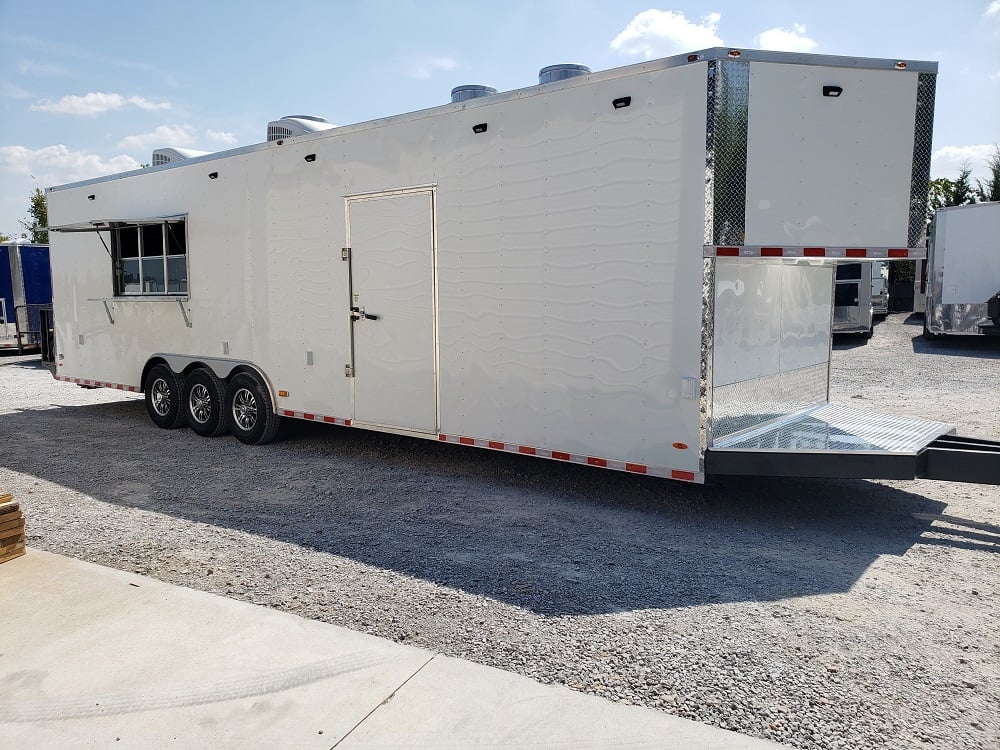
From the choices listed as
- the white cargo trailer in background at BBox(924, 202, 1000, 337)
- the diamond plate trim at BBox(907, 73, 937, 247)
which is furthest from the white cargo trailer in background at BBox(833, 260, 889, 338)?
the diamond plate trim at BBox(907, 73, 937, 247)

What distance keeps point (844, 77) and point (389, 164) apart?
3362 mm

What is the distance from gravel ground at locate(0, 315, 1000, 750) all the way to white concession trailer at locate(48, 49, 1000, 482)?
46cm

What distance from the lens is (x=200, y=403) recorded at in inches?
329

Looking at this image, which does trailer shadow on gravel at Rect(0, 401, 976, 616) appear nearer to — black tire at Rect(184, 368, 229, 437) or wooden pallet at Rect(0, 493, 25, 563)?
black tire at Rect(184, 368, 229, 437)

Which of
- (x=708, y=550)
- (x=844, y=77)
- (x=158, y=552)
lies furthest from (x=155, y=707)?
(x=844, y=77)

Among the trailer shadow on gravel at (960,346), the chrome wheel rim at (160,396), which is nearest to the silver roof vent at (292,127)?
the chrome wheel rim at (160,396)

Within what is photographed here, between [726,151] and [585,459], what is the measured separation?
2180 millimetres

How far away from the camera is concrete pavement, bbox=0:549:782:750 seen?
2775 mm

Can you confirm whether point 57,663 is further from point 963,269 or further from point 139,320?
point 963,269

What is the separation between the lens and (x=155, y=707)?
2.98 m

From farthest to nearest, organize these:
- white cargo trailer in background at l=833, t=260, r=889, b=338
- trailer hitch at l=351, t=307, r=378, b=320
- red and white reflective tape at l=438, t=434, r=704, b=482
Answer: white cargo trailer in background at l=833, t=260, r=889, b=338 < trailer hitch at l=351, t=307, r=378, b=320 < red and white reflective tape at l=438, t=434, r=704, b=482

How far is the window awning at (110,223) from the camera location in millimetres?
8258

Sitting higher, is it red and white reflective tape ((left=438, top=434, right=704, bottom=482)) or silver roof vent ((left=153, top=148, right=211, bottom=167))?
A: silver roof vent ((left=153, top=148, right=211, bottom=167))

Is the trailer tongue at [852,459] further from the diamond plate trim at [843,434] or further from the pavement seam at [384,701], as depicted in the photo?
the pavement seam at [384,701]
